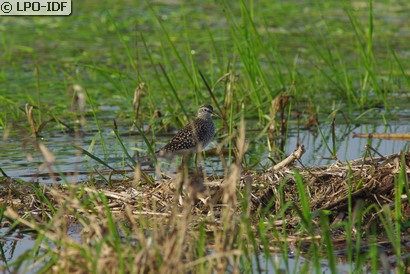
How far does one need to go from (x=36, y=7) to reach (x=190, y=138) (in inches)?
296

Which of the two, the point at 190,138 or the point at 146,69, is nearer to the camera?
the point at 190,138

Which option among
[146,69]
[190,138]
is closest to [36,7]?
[146,69]

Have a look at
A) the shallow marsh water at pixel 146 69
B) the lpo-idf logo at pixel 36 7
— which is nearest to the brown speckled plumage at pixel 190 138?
the shallow marsh water at pixel 146 69


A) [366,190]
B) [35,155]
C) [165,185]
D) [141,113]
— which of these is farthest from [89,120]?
[366,190]

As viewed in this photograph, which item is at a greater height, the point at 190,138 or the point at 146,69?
the point at 190,138

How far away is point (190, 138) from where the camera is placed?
9.31 metres

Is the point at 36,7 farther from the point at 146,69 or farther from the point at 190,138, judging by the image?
the point at 190,138

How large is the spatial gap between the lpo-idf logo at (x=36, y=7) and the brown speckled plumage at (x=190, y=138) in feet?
20.0

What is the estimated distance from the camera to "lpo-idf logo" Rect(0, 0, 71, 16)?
15387mm

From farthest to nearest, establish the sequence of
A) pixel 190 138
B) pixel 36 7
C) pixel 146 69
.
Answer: pixel 36 7
pixel 146 69
pixel 190 138

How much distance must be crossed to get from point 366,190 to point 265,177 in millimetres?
846

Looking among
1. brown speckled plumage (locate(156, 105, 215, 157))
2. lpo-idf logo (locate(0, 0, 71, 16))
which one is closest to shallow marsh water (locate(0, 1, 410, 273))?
brown speckled plumage (locate(156, 105, 215, 157))

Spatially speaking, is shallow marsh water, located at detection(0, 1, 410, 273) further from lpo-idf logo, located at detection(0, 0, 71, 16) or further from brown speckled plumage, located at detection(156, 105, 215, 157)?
lpo-idf logo, located at detection(0, 0, 71, 16)

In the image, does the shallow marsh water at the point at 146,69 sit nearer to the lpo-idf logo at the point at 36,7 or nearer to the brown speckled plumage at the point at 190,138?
the brown speckled plumage at the point at 190,138
